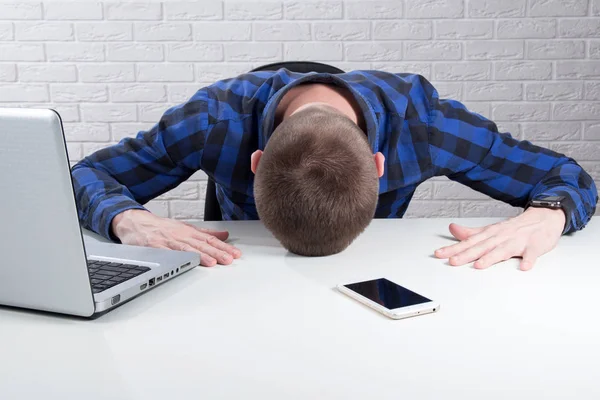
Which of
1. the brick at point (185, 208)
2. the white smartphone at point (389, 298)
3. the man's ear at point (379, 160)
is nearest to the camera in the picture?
the white smartphone at point (389, 298)

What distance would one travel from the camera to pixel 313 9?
7.93 feet

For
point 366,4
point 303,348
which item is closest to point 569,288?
point 303,348

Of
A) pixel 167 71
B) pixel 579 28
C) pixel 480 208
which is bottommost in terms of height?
pixel 480 208

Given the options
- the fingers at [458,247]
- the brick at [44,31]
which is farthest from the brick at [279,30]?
the fingers at [458,247]

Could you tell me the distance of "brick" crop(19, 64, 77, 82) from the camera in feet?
8.09

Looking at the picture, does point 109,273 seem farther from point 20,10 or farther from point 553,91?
point 553,91

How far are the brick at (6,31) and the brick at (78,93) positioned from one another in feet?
0.76

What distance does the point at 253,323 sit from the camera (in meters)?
0.69

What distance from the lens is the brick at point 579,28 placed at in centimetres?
243

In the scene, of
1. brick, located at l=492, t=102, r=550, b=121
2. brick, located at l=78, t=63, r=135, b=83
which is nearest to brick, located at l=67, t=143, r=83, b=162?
brick, located at l=78, t=63, r=135, b=83

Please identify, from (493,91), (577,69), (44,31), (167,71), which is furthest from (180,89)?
(577,69)

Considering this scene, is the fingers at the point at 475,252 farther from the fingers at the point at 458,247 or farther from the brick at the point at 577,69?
the brick at the point at 577,69

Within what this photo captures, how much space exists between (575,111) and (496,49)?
388 mm

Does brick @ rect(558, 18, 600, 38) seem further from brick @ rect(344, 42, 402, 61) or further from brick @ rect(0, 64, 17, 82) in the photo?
brick @ rect(0, 64, 17, 82)
